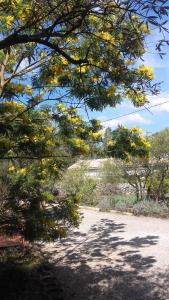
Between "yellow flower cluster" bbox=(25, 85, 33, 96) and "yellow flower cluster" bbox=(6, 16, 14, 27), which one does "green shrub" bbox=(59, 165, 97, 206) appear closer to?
"yellow flower cluster" bbox=(25, 85, 33, 96)

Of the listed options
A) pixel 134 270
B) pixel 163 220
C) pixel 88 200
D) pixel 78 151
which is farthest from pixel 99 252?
pixel 88 200

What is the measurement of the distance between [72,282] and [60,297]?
3.47 feet

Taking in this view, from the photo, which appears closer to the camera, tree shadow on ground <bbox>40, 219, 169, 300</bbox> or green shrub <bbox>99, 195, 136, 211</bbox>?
tree shadow on ground <bbox>40, 219, 169, 300</bbox>

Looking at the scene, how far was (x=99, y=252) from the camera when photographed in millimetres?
10305

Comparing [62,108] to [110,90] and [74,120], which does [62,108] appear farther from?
[110,90]

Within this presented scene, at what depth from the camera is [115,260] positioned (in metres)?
9.41

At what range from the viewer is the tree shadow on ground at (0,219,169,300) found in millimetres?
7070

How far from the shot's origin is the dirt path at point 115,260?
7246 mm

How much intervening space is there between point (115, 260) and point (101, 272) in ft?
3.23

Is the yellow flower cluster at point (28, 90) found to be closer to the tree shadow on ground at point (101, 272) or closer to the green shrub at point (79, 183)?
the tree shadow on ground at point (101, 272)

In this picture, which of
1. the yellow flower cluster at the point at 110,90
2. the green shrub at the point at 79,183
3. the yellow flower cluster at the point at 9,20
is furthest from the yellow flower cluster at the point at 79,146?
the green shrub at the point at 79,183

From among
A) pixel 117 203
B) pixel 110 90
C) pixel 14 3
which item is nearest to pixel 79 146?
pixel 110 90

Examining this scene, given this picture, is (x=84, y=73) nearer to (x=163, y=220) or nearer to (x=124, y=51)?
(x=124, y=51)

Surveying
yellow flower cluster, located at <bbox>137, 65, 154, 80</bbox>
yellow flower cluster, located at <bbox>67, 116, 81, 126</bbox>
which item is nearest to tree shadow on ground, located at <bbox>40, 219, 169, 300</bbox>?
yellow flower cluster, located at <bbox>67, 116, 81, 126</bbox>
